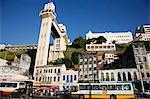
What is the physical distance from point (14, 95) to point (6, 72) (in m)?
Answer: 31.3

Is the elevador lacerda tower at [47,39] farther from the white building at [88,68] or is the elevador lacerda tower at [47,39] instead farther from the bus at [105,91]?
the bus at [105,91]

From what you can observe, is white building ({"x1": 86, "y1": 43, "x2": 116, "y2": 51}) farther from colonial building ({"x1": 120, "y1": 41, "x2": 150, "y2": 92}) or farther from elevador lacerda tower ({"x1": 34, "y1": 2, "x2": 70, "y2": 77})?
colonial building ({"x1": 120, "y1": 41, "x2": 150, "y2": 92})

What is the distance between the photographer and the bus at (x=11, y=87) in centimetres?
2602

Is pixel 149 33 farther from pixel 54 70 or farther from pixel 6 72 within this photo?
pixel 6 72

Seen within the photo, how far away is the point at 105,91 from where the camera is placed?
2241 centimetres

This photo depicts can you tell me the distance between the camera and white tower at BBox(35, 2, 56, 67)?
65556mm

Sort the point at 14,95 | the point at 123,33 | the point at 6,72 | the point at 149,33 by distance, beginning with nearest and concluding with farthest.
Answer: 1. the point at 14,95
2. the point at 6,72
3. the point at 149,33
4. the point at 123,33

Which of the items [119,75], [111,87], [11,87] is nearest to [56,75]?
[119,75]

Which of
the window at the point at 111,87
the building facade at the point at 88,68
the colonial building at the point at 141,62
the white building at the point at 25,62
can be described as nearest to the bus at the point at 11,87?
the window at the point at 111,87

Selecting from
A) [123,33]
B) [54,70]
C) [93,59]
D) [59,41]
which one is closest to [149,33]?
[123,33]

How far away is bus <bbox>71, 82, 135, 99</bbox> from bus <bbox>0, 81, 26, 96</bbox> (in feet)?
28.3

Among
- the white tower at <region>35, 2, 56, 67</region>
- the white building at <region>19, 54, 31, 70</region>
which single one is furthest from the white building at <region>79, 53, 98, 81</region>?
the white building at <region>19, 54, 31, 70</region>

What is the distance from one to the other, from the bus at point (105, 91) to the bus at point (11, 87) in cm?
863

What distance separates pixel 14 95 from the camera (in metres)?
25.3
